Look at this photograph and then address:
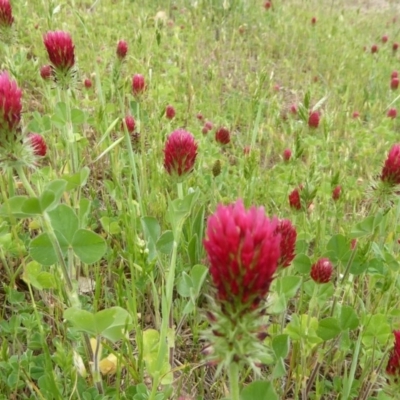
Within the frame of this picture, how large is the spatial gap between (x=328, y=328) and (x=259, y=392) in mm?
527

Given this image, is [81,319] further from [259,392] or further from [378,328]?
[378,328]

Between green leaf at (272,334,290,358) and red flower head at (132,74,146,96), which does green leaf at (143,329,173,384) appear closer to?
green leaf at (272,334,290,358)

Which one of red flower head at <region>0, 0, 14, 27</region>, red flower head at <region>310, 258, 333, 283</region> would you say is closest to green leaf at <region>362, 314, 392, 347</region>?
red flower head at <region>310, 258, 333, 283</region>

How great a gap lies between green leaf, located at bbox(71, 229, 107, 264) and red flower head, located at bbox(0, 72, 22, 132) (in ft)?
1.15

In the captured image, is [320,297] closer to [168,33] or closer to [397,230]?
[397,230]

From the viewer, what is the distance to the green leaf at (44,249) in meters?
1.45

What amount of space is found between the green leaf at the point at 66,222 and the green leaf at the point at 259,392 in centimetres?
67

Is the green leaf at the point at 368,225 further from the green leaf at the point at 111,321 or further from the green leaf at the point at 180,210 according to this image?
the green leaf at the point at 111,321

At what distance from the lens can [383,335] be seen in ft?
5.38

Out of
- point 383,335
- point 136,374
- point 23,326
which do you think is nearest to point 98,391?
point 136,374

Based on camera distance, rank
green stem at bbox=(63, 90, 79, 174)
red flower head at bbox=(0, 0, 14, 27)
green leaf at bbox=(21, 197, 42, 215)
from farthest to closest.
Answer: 1. red flower head at bbox=(0, 0, 14, 27)
2. green stem at bbox=(63, 90, 79, 174)
3. green leaf at bbox=(21, 197, 42, 215)

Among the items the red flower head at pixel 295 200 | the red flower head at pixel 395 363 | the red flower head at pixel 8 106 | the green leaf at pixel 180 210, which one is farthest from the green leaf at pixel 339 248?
the red flower head at pixel 8 106

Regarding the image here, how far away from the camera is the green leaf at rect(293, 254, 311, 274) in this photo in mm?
1855

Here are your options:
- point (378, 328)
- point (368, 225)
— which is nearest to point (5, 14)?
point (368, 225)
